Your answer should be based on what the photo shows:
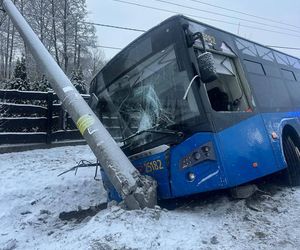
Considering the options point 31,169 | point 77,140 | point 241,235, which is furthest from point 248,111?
point 77,140

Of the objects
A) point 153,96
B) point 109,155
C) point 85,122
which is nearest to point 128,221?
point 109,155

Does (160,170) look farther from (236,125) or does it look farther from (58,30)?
(58,30)

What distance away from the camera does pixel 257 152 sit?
5.89 m

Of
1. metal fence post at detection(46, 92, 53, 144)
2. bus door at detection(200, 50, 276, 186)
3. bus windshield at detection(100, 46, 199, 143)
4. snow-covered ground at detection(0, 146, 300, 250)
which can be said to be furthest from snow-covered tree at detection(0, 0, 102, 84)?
bus door at detection(200, 50, 276, 186)

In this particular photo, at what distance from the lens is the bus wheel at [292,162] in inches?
280

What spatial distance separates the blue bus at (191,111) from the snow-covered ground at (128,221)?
1.62ft

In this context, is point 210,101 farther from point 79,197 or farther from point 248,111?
point 79,197

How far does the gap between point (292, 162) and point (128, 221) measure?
4.00m

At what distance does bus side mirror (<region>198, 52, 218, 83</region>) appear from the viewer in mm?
4984

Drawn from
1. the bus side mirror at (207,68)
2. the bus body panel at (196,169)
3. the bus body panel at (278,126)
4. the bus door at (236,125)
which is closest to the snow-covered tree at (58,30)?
the bus body panel at (278,126)

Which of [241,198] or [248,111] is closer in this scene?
[241,198]

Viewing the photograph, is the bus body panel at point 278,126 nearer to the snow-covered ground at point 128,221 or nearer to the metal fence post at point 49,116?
the snow-covered ground at point 128,221

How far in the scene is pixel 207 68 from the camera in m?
5.00

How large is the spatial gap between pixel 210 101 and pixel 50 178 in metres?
4.71
